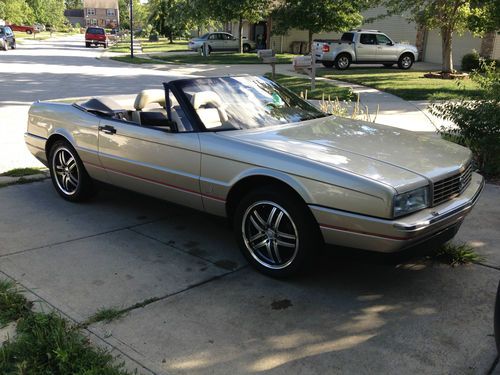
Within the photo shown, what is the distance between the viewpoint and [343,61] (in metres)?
23.9

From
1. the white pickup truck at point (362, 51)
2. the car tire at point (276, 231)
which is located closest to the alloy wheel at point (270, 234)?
the car tire at point (276, 231)

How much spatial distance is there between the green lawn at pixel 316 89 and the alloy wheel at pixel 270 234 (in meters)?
9.30

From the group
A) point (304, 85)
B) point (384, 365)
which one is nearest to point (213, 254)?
point (384, 365)

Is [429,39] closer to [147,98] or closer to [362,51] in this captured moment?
[362,51]

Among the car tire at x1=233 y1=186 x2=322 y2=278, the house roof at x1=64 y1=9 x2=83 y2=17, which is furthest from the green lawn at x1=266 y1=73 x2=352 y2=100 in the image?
the house roof at x1=64 y1=9 x2=83 y2=17

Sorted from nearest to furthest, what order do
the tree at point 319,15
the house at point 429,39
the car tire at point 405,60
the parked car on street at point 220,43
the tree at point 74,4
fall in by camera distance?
the car tire at point 405,60 < the house at point 429,39 < the tree at point 319,15 < the parked car on street at point 220,43 < the tree at point 74,4

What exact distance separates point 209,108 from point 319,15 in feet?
83.0

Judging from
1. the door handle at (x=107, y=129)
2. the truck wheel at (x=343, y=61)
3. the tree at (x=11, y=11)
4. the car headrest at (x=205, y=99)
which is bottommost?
the door handle at (x=107, y=129)

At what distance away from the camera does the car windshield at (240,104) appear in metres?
4.34

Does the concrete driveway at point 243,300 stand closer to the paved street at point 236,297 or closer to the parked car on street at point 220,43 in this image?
the paved street at point 236,297

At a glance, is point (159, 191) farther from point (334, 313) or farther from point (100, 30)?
point (100, 30)

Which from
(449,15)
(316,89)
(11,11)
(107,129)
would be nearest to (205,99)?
(107,129)

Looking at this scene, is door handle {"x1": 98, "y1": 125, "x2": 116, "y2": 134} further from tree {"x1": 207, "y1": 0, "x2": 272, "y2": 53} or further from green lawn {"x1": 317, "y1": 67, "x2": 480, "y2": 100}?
tree {"x1": 207, "y1": 0, "x2": 272, "y2": 53}

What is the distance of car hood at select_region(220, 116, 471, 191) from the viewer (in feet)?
11.3
